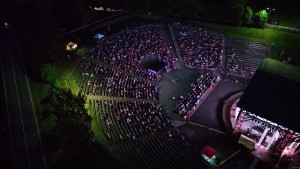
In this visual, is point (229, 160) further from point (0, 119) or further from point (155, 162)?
point (0, 119)

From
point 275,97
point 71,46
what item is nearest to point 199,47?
point 275,97

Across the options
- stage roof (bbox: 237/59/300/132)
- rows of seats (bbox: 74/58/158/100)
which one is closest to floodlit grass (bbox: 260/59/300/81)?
stage roof (bbox: 237/59/300/132)

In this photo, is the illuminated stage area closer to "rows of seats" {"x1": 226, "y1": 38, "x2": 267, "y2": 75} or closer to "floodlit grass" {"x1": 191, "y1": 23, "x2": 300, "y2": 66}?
"rows of seats" {"x1": 226, "y1": 38, "x2": 267, "y2": 75}

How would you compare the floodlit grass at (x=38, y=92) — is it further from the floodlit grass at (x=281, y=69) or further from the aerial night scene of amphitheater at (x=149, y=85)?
the floodlit grass at (x=281, y=69)

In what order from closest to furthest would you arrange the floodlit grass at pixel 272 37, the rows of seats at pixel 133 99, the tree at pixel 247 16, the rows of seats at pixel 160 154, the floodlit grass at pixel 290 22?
the rows of seats at pixel 160 154 → the rows of seats at pixel 133 99 → the floodlit grass at pixel 272 37 → the tree at pixel 247 16 → the floodlit grass at pixel 290 22

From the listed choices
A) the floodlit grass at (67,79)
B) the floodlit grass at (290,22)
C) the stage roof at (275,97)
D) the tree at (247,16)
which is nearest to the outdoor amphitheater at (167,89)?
the floodlit grass at (67,79)

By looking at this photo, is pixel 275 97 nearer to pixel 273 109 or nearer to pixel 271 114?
pixel 273 109
